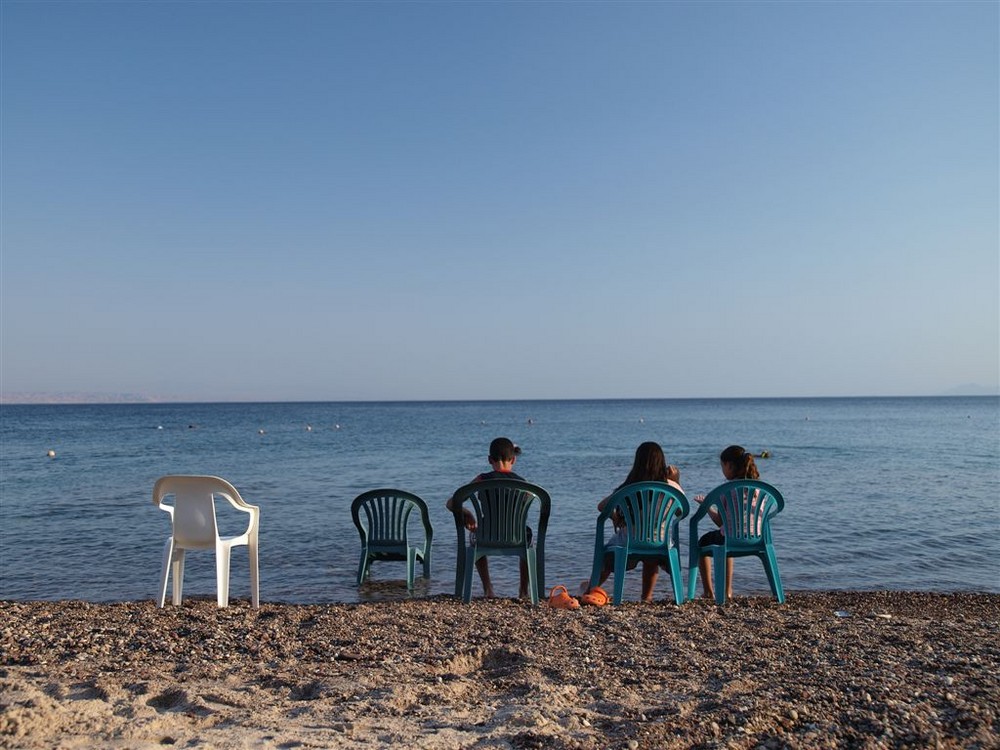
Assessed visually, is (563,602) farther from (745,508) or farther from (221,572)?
(221,572)

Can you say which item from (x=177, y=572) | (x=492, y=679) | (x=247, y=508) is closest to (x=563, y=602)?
(x=492, y=679)

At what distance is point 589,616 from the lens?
570 cm

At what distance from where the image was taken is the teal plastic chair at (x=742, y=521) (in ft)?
22.6

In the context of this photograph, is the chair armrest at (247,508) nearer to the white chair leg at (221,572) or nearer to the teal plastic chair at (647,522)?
the white chair leg at (221,572)

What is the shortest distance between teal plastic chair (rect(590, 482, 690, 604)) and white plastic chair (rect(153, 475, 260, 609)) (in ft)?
10.1

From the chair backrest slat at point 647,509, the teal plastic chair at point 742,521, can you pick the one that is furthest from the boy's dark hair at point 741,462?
the chair backrest slat at point 647,509

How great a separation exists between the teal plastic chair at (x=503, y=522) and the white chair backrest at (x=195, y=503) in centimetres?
198


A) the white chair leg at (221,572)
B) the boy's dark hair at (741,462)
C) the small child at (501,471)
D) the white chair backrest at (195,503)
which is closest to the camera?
the white chair backrest at (195,503)

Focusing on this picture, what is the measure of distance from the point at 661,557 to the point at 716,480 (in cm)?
1387

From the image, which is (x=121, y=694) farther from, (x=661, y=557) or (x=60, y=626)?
(x=661, y=557)

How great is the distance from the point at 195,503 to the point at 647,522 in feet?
12.8

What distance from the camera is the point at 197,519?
6.59 meters

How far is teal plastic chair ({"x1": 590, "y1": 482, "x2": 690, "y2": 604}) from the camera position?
A: 6.72m

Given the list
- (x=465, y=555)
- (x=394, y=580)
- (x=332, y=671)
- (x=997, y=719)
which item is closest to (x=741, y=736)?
(x=997, y=719)
